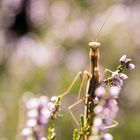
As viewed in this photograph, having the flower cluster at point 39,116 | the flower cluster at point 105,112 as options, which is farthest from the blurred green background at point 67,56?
the flower cluster at point 105,112

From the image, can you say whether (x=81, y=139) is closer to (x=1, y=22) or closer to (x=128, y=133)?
(x=128, y=133)

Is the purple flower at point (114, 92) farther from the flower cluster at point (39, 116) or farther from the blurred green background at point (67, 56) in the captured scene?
the blurred green background at point (67, 56)

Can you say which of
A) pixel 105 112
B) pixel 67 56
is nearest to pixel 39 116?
Result: pixel 105 112

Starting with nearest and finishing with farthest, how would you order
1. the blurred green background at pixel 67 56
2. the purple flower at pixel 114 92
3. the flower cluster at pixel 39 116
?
the purple flower at pixel 114 92
the flower cluster at pixel 39 116
the blurred green background at pixel 67 56

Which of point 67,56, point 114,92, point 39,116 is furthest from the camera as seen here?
point 67,56

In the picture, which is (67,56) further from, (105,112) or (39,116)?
(105,112)

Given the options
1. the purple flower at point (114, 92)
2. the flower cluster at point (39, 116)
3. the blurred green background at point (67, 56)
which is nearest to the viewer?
the purple flower at point (114, 92)

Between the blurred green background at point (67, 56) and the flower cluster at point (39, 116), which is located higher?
the blurred green background at point (67, 56)
